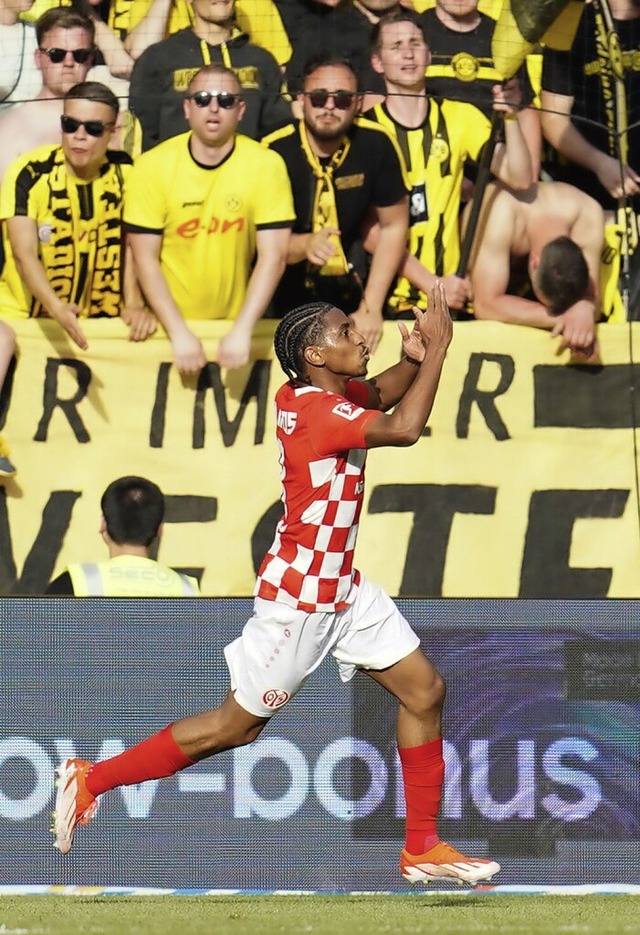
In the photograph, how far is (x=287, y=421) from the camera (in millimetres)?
4973

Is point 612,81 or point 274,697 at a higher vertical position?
point 612,81

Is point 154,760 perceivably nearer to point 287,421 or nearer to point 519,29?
point 287,421

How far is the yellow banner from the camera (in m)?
8.34

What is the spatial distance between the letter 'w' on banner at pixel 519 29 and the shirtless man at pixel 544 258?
72cm

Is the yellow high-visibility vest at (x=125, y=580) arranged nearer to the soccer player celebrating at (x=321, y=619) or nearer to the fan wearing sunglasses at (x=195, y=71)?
the soccer player celebrating at (x=321, y=619)

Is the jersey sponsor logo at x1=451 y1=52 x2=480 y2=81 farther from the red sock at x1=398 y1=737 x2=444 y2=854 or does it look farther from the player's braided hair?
the red sock at x1=398 y1=737 x2=444 y2=854

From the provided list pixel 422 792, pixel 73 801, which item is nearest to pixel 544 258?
pixel 422 792

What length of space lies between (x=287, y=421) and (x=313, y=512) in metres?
0.30

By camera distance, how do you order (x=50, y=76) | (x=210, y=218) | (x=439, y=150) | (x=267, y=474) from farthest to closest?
(x=439, y=150) < (x=50, y=76) < (x=210, y=218) < (x=267, y=474)

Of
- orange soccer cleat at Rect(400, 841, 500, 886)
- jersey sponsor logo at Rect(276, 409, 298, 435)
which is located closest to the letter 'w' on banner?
jersey sponsor logo at Rect(276, 409, 298, 435)

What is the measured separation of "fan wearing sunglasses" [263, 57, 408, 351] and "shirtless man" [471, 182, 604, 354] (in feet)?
1.70

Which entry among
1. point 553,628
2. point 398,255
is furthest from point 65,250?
point 553,628

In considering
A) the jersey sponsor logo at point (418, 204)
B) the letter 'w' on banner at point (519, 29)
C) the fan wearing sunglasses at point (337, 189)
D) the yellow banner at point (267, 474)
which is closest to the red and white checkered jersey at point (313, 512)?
the yellow banner at point (267, 474)

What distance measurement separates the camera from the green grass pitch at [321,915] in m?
4.28
